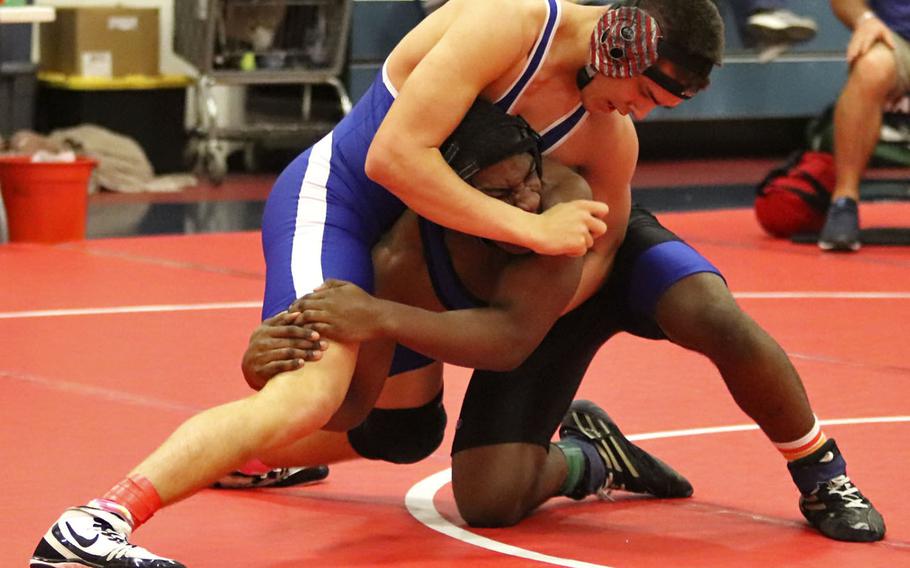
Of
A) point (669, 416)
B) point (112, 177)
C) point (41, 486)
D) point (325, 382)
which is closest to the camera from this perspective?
point (325, 382)

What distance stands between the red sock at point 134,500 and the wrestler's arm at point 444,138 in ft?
2.00

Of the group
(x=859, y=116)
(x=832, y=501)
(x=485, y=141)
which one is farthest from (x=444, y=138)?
(x=859, y=116)

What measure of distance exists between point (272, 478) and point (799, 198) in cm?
390

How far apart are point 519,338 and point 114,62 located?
244 inches

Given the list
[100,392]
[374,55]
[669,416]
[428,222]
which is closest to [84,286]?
[100,392]

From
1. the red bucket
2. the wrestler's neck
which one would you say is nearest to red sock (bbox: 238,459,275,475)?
the wrestler's neck

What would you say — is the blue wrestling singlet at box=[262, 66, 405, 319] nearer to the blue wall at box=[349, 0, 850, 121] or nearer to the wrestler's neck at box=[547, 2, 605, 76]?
the wrestler's neck at box=[547, 2, 605, 76]

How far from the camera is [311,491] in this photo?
Answer: 3.24 meters

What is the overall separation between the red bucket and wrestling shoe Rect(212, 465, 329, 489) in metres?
3.40

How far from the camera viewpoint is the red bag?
669 centimetres

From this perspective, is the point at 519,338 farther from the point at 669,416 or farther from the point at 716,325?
the point at 669,416

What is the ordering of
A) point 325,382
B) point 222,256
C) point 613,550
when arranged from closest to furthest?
point 325,382 → point 613,550 → point 222,256

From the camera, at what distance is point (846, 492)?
293 cm

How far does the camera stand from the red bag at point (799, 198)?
6688 mm
